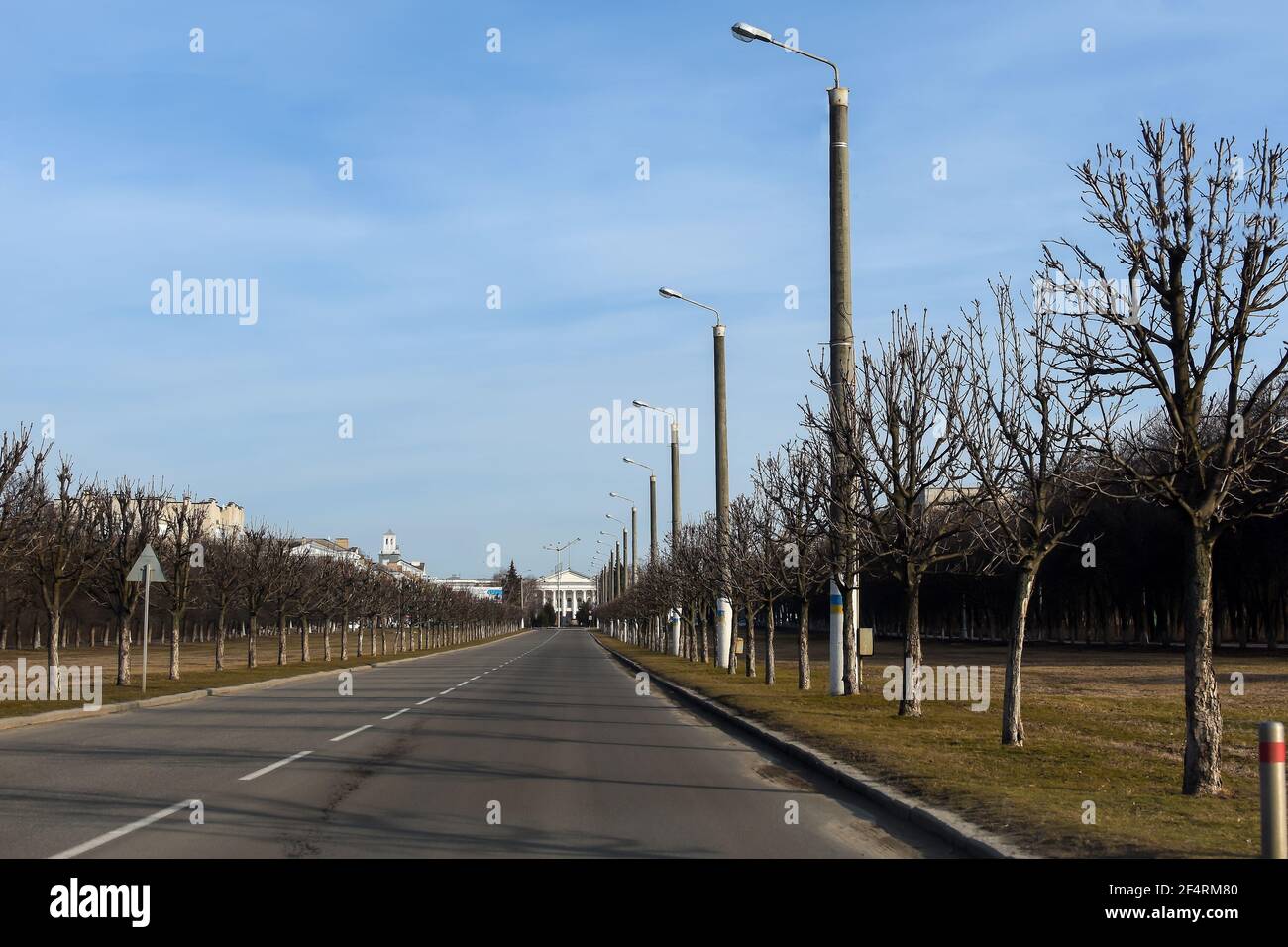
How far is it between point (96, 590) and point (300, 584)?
16.1 m

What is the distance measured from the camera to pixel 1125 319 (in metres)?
12.5

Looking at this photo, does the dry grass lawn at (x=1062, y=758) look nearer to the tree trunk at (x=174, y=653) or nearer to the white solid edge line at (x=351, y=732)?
the white solid edge line at (x=351, y=732)

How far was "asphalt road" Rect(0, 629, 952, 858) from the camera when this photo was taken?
395 inches

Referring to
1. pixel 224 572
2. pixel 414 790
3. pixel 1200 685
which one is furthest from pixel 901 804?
pixel 224 572

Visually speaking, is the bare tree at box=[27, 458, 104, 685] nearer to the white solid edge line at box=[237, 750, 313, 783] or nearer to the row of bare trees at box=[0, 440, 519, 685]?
the row of bare trees at box=[0, 440, 519, 685]

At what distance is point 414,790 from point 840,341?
13.3 metres

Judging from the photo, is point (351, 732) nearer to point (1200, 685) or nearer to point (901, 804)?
point (901, 804)

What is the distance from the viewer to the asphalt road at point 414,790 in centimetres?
1004

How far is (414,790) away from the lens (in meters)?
13.2

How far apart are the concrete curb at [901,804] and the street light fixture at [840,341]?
4.07 meters
